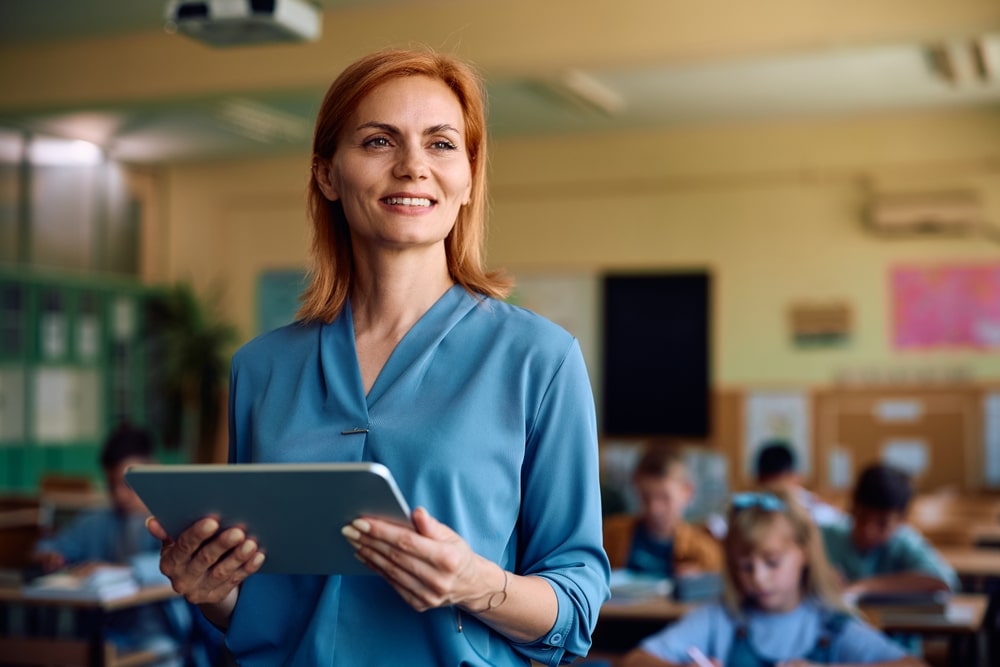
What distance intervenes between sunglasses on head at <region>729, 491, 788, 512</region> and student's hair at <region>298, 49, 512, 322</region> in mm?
2167

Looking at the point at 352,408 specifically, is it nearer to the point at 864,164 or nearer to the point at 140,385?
the point at 864,164

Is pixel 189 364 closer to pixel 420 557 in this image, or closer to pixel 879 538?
pixel 879 538

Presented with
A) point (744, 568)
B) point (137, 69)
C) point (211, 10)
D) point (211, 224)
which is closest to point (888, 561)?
point (744, 568)

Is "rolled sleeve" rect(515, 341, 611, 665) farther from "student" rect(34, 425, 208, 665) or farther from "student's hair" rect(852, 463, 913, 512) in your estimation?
"student's hair" rect(852, 463, 913, 512)

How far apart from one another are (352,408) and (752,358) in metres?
9.10

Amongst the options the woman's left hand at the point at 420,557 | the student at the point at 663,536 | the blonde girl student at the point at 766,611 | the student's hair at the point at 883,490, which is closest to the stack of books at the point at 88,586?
the blonde girl student at the point at 766,611

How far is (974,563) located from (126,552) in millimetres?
3369

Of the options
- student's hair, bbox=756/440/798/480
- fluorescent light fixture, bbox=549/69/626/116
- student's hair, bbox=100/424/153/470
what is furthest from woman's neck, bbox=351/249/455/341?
fluorescent light fixture, bbox=549/69/626/116

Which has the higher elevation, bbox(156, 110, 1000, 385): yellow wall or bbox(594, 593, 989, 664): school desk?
bbox(156, 110, 1000, 385): yellow wall

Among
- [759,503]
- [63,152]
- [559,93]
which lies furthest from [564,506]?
[63,152]

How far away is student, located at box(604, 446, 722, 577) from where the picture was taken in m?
5.07

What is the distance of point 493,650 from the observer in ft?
3.91

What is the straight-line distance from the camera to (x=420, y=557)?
103 cm

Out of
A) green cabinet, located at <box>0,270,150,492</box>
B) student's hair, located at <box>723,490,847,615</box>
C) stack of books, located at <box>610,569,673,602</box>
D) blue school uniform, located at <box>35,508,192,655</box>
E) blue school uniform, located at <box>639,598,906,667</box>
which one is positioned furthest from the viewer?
green cabinet, located at <box>0,270,150,492</box>
